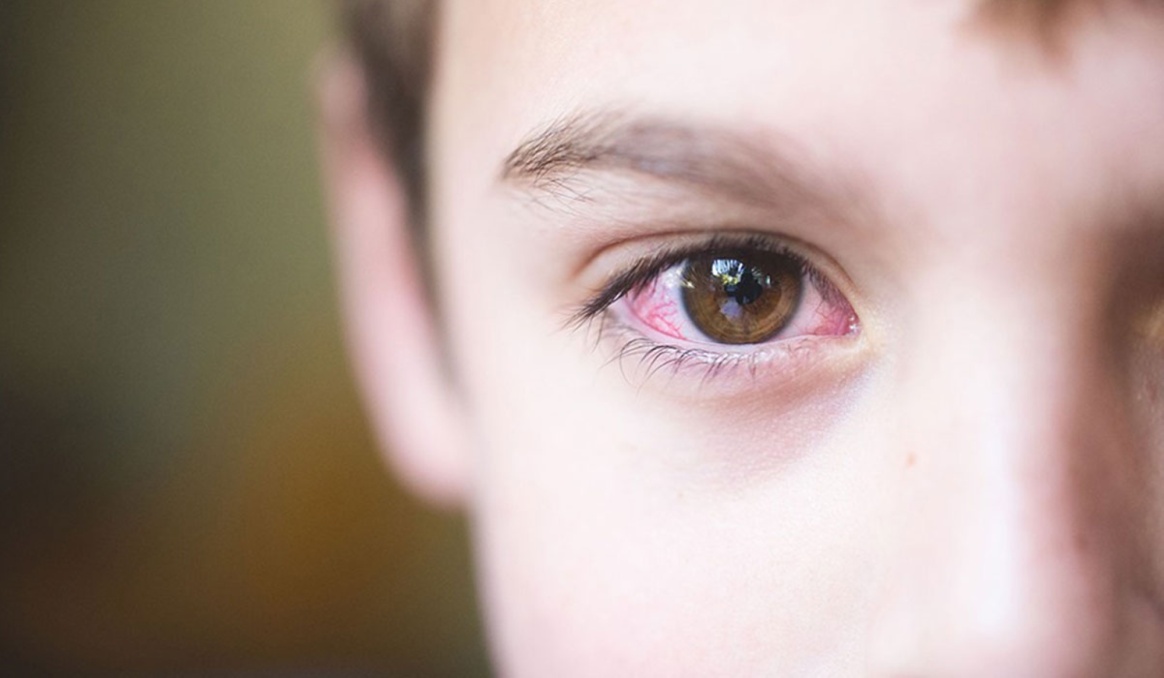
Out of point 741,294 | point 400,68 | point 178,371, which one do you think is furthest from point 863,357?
point 178,371

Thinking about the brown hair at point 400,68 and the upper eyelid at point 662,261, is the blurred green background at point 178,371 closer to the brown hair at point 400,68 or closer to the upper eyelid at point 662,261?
the brown hair at point 400,68

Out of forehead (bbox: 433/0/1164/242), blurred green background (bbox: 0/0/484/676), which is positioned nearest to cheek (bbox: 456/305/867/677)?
forehead (bbox: 433/0/1164/242)

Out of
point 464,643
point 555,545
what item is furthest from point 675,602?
point 464,643

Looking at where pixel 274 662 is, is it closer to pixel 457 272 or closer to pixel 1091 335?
pixel 457 272

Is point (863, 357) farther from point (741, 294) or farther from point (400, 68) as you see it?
point (400, 68)

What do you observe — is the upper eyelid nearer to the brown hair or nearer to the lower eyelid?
the lower eyelid

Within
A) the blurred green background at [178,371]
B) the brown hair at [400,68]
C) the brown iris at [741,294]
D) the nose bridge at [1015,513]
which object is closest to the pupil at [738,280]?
the brown iris at [741,294]
